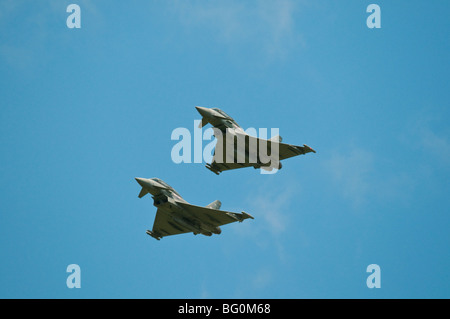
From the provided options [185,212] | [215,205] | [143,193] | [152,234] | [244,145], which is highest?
[244,145]

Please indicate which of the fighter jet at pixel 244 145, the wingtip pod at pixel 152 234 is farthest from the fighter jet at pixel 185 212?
the fighter jet at pixel 244 145

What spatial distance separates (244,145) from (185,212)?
39.5ft

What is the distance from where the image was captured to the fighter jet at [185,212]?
81188 millimetres

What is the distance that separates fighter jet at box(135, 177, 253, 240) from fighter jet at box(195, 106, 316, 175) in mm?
7707

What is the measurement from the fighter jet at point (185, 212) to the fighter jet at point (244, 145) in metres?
7.71

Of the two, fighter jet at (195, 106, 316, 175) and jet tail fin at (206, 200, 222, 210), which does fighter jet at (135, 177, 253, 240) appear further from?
fighter jet at (195, 106, 316, 175)

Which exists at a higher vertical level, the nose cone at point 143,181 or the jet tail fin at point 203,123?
the jet tail fin at point 203,123

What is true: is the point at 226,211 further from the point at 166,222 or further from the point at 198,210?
the point at 166,222

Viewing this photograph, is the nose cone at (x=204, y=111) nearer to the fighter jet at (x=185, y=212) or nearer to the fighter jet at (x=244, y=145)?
the fighter jet at (x=244, y=145)

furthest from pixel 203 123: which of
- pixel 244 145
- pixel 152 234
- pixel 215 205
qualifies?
pixel 152 234

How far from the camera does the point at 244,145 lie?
86812 millimetres

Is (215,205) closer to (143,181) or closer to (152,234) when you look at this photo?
(152,234)
